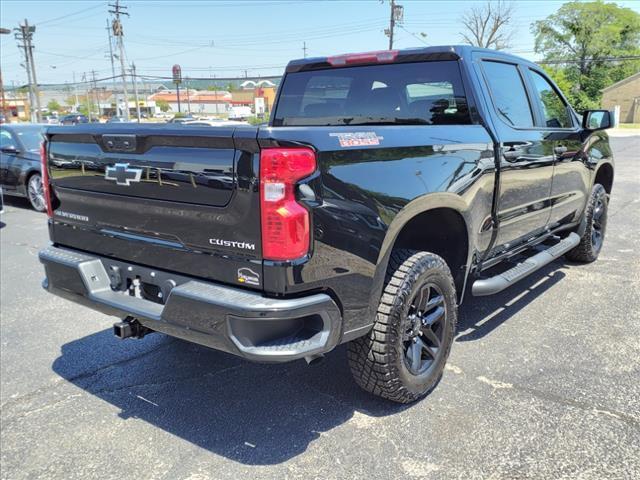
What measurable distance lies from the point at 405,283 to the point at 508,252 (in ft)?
5.49

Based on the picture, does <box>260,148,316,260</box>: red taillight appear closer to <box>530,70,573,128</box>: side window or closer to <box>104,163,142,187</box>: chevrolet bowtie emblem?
<box>104,163,142,187</box>: chevrolet bowtie emblem

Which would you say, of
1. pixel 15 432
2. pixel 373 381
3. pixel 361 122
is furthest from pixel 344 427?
pixel 361 122

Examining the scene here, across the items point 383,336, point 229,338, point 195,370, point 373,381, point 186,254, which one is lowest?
point 195,370

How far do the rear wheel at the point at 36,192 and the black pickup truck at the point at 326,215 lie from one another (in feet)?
23.9

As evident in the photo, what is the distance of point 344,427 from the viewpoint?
2.95 meters

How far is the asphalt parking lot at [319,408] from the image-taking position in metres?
2.63

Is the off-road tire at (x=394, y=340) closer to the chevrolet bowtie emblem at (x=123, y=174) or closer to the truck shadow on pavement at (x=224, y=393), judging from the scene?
the truck shadow on pavement at (x=224, y=393)

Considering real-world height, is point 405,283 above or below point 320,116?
below

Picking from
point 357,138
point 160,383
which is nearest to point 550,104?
point 357,138

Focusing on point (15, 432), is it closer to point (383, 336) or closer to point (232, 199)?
point (232, 199)

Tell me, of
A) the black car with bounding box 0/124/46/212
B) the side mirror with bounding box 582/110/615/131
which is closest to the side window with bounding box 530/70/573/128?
the side mirror with bounding box 582/110/615/131

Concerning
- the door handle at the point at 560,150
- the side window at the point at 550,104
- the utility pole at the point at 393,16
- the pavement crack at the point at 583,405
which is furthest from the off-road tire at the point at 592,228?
the utility pole at the point at 393,16

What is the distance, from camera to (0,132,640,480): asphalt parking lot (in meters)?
2.63

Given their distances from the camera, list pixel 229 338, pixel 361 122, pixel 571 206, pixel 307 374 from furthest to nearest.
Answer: pixel 571 206 < pixel 361 122 < pixel 307 374 < pixel 229 338
